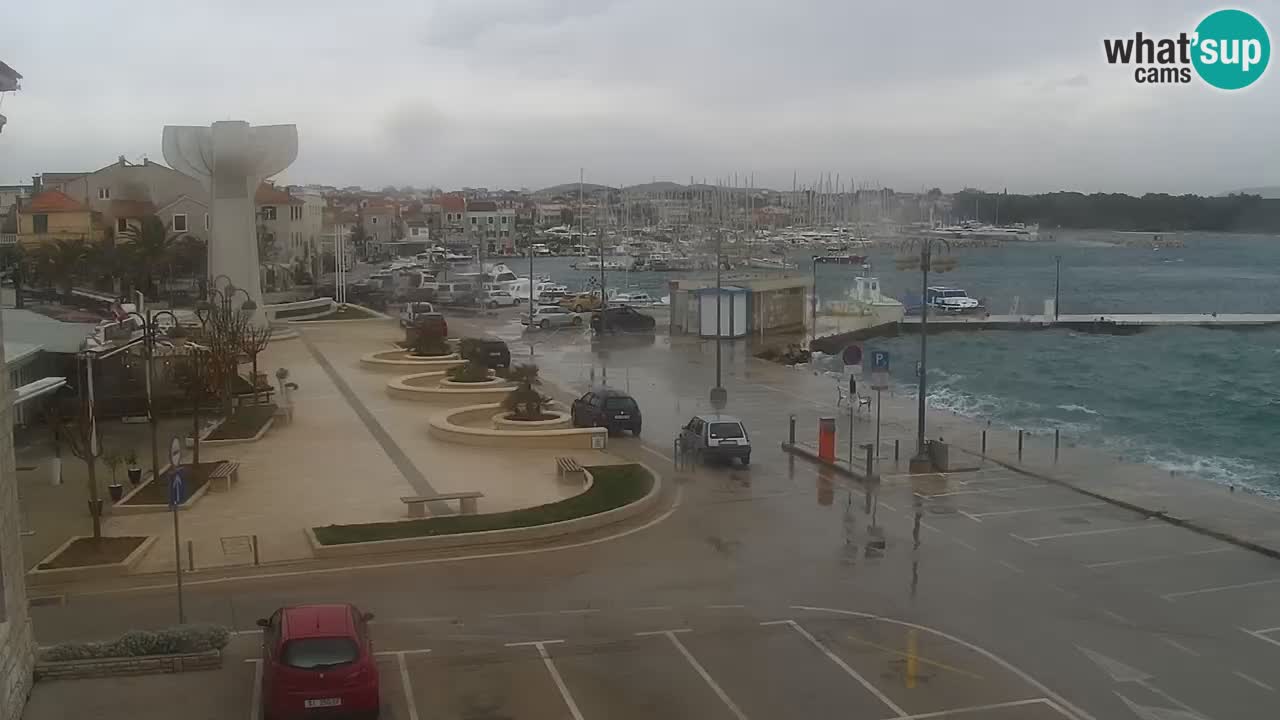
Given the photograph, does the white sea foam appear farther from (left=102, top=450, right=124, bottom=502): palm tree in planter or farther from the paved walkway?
(left=102, top=450, right=124, bottom=502): palm tree in planter

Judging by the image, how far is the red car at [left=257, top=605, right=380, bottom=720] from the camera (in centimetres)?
839

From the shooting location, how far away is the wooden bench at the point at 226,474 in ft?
57.1

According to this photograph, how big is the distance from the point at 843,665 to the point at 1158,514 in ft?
26.8

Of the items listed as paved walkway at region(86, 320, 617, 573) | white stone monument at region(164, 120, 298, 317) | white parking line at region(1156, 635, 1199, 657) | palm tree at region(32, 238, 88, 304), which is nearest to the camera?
white parking line at region(1156, 635, 1199, 657)

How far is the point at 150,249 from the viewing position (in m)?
50.4

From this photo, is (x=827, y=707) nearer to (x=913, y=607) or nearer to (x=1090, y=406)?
(x=913, y=607)

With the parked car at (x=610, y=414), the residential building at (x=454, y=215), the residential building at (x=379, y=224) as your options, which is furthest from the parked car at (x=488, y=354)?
the residential building at (x=454, y=215)

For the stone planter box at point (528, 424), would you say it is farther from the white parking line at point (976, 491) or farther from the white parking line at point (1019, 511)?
the white parking line at point (1019, 511)

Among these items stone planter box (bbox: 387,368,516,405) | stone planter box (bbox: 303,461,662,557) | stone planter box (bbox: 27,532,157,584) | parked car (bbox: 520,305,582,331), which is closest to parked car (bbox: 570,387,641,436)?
stone planter box (bbox: 387,368,516,405)

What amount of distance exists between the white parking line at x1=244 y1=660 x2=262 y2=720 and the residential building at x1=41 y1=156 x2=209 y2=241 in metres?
51.0

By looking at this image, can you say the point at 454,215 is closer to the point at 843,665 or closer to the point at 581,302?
the point at 581,302

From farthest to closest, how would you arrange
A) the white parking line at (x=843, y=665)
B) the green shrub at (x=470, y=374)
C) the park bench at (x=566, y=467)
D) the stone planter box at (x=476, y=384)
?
1. the green shrub at (x=470, y=374)
2. the stone planter box at (x=476, y=384)
3. the park bench at (x=566, y=467)
4. the white parking line at (x=843, y=665)

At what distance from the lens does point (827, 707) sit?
929 centimetres

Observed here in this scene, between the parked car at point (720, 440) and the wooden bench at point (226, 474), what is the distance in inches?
298
